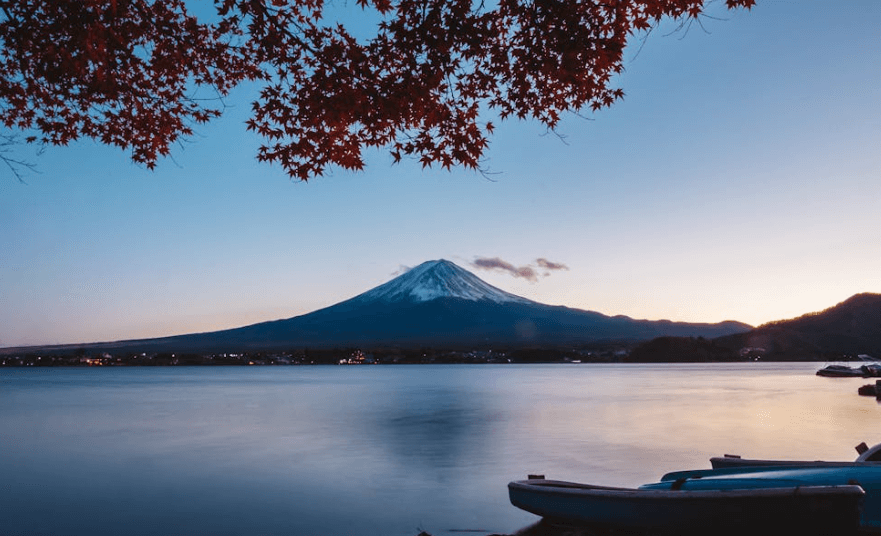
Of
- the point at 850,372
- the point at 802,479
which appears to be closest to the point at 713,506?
the point at 802,479

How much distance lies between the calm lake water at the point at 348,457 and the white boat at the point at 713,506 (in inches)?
106

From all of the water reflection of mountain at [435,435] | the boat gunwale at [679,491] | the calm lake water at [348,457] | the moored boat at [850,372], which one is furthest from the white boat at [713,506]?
the moored boat at [850,372]

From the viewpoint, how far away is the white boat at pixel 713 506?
7191 mm

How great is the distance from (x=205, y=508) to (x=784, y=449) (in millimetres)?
18356

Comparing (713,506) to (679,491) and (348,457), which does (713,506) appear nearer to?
(679,491)

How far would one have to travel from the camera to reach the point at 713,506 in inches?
305

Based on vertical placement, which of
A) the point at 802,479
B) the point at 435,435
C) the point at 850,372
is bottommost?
the point at 435,435

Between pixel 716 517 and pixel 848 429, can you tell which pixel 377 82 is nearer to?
pixel 716 517

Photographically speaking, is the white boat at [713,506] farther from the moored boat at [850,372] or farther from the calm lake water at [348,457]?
the moored boat at [850,372]

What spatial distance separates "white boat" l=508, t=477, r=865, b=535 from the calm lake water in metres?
2.69

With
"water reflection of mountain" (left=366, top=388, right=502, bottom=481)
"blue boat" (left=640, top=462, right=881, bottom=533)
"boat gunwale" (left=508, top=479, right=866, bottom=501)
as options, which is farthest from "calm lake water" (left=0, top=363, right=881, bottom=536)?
"blue boat" (left=640, top=462, right=881, bottom=533)

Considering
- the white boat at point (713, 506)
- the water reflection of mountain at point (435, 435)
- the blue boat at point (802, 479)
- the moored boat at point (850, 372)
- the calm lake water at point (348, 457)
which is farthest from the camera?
the moored boat at point (850, 372)

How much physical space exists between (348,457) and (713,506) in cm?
1569

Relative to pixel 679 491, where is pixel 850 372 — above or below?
below
